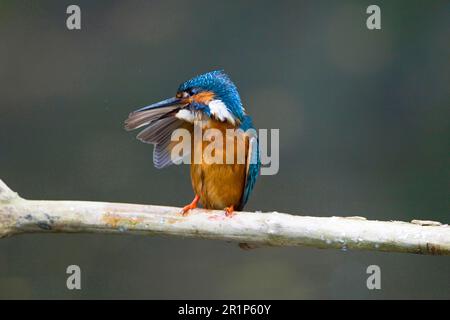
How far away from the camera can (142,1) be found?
3.67 m

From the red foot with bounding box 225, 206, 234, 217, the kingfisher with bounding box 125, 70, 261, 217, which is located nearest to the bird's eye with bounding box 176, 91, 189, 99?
the kingfisher with bounding box 125, 70, 261, 217

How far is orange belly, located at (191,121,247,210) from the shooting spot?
2.43 metres

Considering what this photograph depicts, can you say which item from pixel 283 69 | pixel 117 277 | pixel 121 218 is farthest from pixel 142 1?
pixel 121 218

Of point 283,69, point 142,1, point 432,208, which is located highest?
point 142,1

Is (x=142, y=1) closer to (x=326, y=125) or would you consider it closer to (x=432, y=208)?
(x=326, y=125)

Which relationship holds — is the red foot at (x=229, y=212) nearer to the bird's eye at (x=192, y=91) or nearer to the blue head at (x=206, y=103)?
the blue head at (x=206, y=103)

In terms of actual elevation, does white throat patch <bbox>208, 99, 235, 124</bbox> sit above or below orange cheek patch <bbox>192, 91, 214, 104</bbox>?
below

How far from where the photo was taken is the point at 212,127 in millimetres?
2428

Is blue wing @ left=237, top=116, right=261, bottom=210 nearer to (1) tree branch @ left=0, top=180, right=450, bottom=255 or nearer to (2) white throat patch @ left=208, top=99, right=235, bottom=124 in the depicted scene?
(2) white throat patch @ left=208, top=99, right=235, bottom=124

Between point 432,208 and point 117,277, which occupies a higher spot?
point 432,208

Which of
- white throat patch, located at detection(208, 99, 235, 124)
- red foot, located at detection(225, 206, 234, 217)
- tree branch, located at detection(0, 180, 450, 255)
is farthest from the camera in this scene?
white throat patch, located at detection(208, 99, 235, 124)

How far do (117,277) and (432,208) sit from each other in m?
1.67

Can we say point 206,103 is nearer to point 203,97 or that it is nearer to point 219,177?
point 203,97

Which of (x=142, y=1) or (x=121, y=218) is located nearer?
(x=121, y=218)
